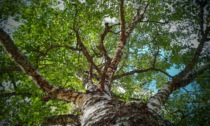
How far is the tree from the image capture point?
4852 mm

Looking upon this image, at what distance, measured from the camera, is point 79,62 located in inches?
311

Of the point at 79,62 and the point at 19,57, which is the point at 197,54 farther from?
the point at 19,57

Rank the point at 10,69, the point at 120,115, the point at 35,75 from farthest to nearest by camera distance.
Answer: the point at 10,69 < the point at 35,75 < the point at 120,115

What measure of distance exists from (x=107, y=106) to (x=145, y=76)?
30.8 feet

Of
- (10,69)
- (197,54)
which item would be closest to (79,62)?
(10,69)

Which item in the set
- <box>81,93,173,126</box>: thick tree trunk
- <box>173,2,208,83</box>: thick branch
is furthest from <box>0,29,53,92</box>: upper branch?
<box>173,2,208,83</box>: thick branch

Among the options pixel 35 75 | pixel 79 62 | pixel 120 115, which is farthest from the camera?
pixel 79 62

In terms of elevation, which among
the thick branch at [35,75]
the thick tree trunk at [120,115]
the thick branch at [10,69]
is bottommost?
the thick tree trunk at [120,115]

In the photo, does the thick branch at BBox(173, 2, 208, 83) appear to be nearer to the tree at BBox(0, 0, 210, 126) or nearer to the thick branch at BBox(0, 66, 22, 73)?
the tree at BBox(0, 0, 210, 126)

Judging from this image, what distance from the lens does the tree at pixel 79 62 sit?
4852mm

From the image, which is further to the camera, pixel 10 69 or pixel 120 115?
pixel 10 69

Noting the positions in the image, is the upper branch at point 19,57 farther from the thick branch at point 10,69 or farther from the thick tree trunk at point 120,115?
the thick tree trunk at point 120,115

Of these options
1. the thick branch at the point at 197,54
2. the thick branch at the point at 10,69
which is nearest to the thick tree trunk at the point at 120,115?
the thick branch at the point at 10,69

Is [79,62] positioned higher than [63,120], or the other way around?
[79,62]
